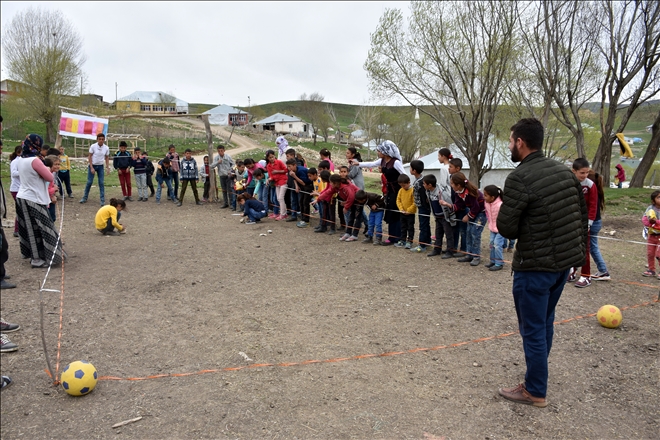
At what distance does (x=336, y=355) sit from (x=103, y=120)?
14.3 m

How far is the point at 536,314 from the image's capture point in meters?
3.66

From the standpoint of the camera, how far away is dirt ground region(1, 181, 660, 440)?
3.51 m

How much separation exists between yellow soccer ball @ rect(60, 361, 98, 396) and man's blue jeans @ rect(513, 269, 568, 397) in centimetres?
361

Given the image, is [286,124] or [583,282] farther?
[286,124]

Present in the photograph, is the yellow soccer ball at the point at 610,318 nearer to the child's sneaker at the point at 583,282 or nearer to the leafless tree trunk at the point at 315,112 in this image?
the child's sneaker at the point at 583,282

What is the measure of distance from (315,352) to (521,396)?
1952 mm

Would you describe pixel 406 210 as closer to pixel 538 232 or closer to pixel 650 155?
pixel 538 232

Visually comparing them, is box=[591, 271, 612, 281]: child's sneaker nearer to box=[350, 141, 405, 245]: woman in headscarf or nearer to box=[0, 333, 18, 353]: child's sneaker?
box=[350, 141, 405, 245]: woman in headscarf

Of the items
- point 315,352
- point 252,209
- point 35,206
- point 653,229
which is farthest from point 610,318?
point 252,209

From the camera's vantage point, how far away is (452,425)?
3477mm

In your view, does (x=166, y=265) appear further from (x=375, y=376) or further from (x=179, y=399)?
(x=375, y=376)

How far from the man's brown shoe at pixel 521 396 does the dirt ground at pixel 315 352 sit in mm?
58

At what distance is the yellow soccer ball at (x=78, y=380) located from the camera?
12.2 feet

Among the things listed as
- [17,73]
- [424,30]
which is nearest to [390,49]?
[424,30]
